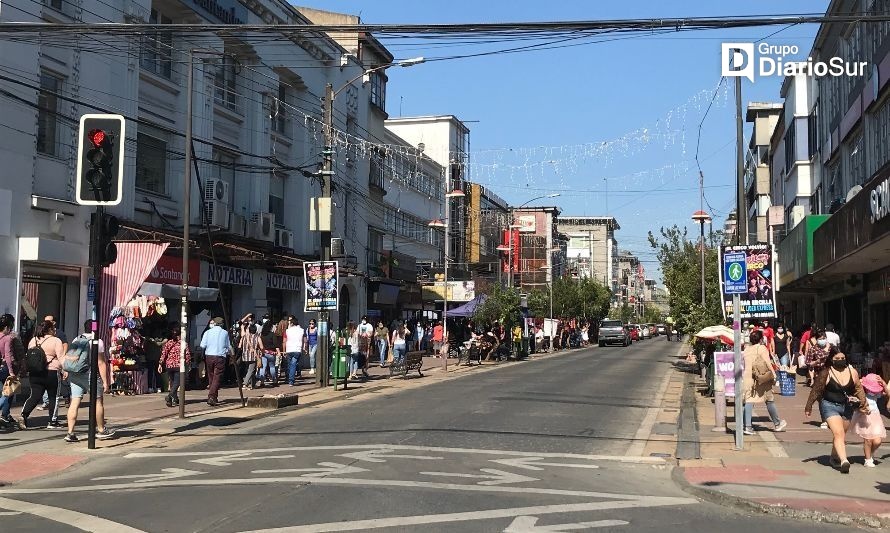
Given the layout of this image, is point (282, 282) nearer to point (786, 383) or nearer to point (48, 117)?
point (48, 117)

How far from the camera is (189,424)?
625 inches

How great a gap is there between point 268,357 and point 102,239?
11.9 metres

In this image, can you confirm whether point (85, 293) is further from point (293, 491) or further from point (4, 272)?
point (293, 491)

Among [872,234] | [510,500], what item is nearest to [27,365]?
[510,500]

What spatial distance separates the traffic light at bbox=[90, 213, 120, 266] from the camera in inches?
512

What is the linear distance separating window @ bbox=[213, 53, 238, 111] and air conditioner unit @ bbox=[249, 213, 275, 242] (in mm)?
3704

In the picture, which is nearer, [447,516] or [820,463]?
[447,516]

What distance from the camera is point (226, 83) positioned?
29.4 meters

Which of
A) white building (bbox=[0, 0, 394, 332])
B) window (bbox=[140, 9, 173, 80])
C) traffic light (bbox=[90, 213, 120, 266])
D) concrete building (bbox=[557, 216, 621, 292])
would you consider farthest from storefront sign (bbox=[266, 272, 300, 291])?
concrete building (bbox=[557, 216, 621, 292])

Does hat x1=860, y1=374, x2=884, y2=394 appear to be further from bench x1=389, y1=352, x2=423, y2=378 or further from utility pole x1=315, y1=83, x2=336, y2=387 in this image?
bench x1=389, y1=352, x2=423, y2=378

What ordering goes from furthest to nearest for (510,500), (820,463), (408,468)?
(820,463) < (408,468) < (510,500)

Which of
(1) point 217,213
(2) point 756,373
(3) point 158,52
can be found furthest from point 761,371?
(3) point 158,52

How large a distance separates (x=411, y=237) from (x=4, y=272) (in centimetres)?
3577

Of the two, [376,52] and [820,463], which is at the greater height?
[376,52]
